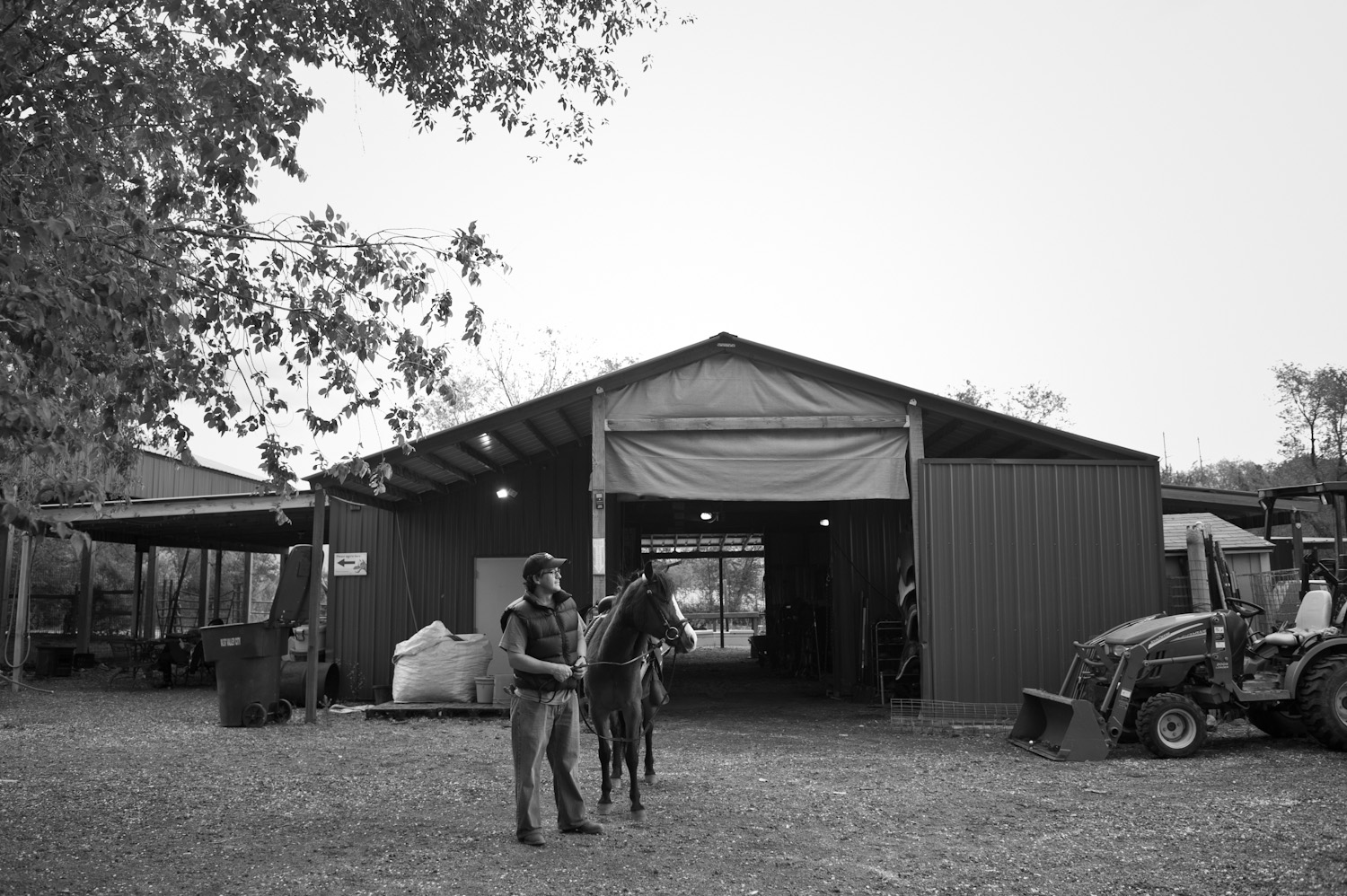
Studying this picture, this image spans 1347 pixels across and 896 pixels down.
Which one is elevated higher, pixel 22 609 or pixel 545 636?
pixel 545 636

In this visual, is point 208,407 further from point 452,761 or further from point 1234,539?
point 1234,539

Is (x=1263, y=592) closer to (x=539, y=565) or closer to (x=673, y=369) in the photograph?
(x=673, y=369)

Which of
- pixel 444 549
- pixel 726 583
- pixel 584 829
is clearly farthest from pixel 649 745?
pixel 726 583

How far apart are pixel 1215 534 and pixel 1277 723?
865 cm

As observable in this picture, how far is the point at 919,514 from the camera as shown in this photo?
1248 centimetres

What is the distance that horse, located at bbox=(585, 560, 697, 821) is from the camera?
22.7 feet

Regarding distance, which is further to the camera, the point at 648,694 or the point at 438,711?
the point at 438,711

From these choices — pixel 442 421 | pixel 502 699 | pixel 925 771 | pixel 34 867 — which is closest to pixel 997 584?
pixel 925 771

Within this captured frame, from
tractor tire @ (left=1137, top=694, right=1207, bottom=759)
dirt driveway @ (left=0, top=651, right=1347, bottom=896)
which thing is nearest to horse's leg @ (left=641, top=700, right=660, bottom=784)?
dirt driveway @ (left=0, top=651, right=1347, bottom=896)

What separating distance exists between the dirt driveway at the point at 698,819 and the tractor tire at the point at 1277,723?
0.76 ft

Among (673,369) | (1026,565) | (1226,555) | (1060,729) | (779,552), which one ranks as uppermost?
(673,369)

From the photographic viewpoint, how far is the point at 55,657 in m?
20.3

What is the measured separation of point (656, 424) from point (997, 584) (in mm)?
4197

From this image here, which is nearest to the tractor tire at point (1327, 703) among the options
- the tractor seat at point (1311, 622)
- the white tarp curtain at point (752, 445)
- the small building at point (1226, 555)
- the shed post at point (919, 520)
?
the tractor seat at point (1311, 622)
